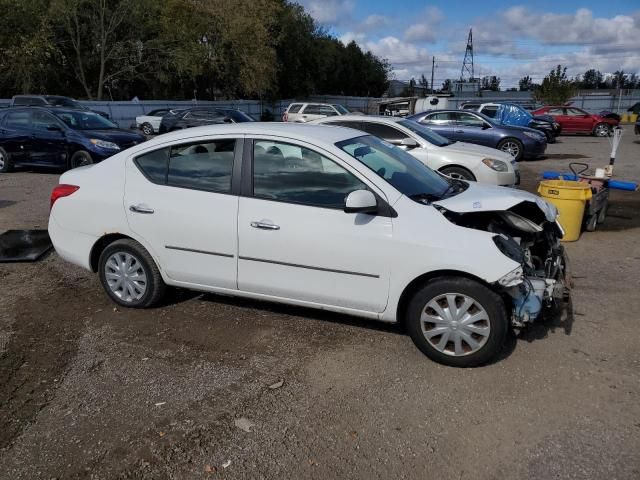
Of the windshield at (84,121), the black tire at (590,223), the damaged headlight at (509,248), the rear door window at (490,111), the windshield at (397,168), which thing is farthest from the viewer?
the rear door window at (490,111)

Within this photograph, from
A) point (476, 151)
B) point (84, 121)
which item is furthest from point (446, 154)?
point (84, 121)

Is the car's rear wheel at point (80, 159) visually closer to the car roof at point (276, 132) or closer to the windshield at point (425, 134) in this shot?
the windshield at point (425, 134)

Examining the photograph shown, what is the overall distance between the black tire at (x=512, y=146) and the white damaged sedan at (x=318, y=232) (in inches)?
462

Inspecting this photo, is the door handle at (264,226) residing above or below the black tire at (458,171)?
above

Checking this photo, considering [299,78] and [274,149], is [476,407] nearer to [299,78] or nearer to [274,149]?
[274,149]

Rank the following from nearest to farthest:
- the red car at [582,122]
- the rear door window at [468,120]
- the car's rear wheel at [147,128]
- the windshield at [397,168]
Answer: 1. the windshield at [397,168]
2. the rear door window at [468,120]
3. the red car at [582,122]
4. the car's rear wheel at [147,128]

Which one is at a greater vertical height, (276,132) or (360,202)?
→ (276,132)

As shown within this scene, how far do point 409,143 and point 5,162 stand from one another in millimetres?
9743

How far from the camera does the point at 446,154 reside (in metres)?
9.16

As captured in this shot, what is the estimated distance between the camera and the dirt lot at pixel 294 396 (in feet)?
9.16

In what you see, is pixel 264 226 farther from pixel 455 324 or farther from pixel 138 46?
pixel 138 46

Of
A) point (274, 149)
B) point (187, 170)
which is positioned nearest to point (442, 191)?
point (274, 149)

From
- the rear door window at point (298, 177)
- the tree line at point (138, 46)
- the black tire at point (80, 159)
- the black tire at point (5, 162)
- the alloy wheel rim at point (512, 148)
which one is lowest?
the black tire at point (5, 162)

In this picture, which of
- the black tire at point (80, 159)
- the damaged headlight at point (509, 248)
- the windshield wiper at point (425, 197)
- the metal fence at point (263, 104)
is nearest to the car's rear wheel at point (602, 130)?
the metal fence at point (263, 104)
